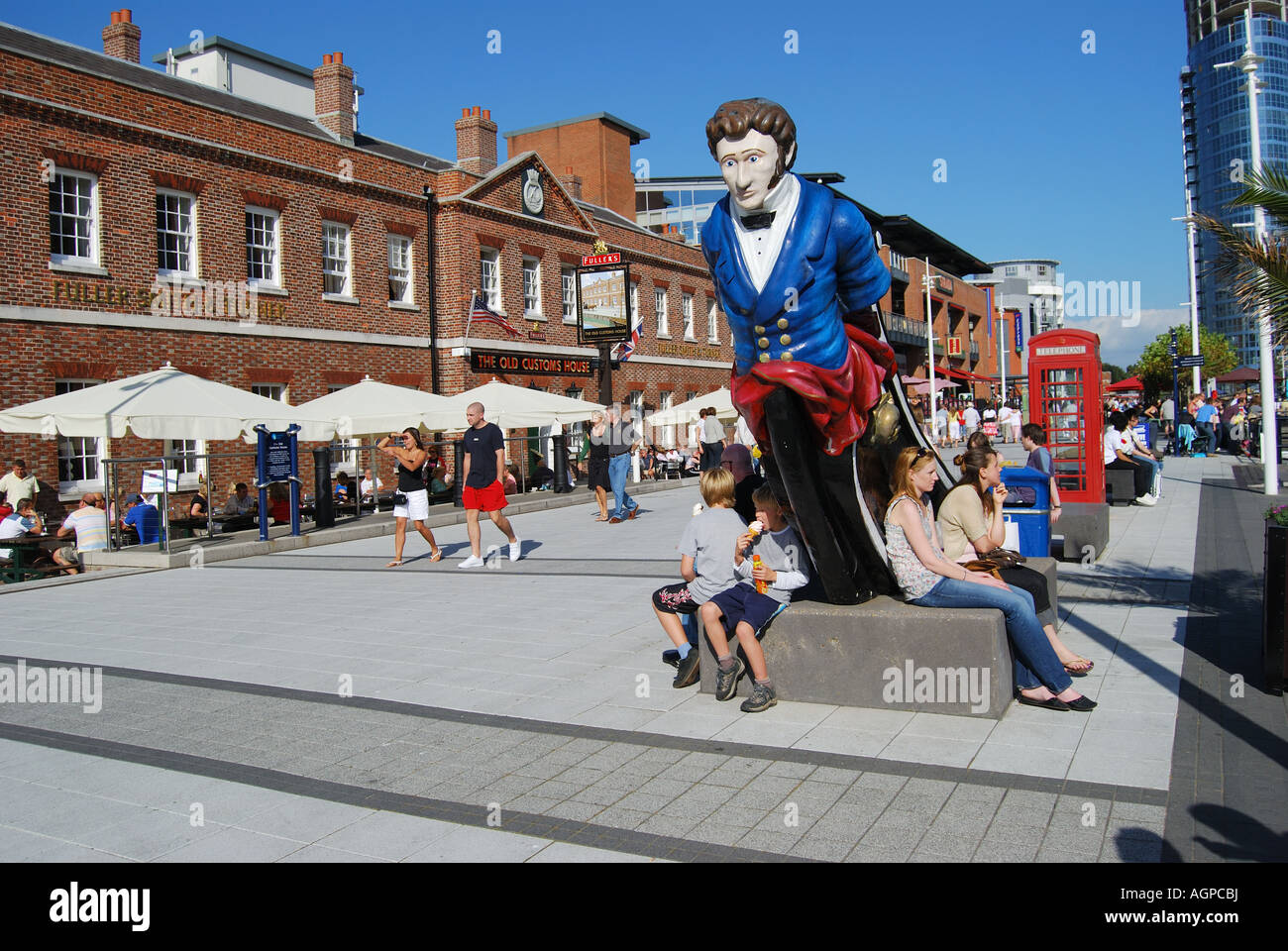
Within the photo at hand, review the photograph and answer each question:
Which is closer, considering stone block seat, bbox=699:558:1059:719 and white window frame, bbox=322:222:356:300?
stone block seat, bbox=699:558:1059:719

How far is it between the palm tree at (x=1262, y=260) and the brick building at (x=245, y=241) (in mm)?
16641

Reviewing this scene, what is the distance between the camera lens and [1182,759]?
4672 millimetres

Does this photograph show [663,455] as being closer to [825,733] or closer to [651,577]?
[651,577]

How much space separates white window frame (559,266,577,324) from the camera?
29.2 m

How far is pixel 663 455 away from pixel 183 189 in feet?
47.8

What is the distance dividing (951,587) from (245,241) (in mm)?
17878

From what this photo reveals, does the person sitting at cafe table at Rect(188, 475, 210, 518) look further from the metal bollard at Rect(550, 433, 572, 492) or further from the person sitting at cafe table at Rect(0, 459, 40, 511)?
the metal bollard at Rect(550, 433, 572, 492)

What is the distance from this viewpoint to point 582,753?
5.14 metres

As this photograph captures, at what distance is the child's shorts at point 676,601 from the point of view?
6160mm

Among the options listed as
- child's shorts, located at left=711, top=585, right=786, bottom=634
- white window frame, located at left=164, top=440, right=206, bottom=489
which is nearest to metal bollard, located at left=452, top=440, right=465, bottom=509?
white window frame, located at left=164, top=440, right=206, bottom=489

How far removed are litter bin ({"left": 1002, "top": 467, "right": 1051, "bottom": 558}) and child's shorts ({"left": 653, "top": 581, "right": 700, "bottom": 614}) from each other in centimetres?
448

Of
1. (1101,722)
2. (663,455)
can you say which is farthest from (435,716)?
(663,455)

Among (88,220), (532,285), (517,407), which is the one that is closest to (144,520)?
(88,220)

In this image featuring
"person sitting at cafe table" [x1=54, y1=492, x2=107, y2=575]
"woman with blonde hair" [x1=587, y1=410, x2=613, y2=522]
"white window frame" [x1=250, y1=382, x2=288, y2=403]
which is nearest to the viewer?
"person sitting at cafe table" [x1=54, y1=492, x2=107, y2=575]
